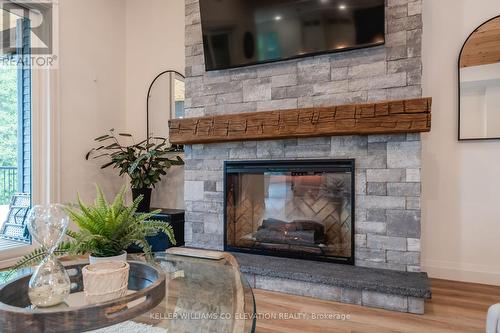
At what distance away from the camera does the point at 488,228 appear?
7.97 ft

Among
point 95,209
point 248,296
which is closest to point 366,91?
point 248,296

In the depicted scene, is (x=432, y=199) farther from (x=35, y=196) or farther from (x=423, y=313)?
(x=35, y=196)

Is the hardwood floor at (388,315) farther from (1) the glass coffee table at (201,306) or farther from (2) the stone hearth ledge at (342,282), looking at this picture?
(1) the glass coffee table at (201,306)

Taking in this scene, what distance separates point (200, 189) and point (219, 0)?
167 centimetres

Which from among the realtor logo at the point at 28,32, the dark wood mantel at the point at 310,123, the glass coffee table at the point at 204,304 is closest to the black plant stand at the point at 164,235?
the dark wood mantel at the point at 310,123

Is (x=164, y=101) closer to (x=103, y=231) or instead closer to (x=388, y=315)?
(x=103, y=231)

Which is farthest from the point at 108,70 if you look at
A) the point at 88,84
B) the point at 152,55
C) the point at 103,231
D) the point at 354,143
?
the point at 103,231

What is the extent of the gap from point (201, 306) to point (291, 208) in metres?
1.64

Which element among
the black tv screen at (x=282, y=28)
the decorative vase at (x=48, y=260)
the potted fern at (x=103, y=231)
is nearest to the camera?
the decorative vase at (x=48, y=260)

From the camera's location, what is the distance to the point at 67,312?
801 mm

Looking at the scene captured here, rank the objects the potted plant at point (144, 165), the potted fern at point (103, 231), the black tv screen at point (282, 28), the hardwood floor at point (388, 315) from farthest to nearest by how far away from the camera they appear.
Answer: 1. the potted plant at point (144, 165)
2. the black tv screen at point (282, 28)
3. the hardwood floor at point (388, 315)
4. the potted fern at point (103, 231)

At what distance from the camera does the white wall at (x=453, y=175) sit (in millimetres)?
2430

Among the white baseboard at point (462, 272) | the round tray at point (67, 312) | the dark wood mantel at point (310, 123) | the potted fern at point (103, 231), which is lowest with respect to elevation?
the white baseboard at point (462, 272)

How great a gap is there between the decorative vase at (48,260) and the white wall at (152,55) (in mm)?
2562
